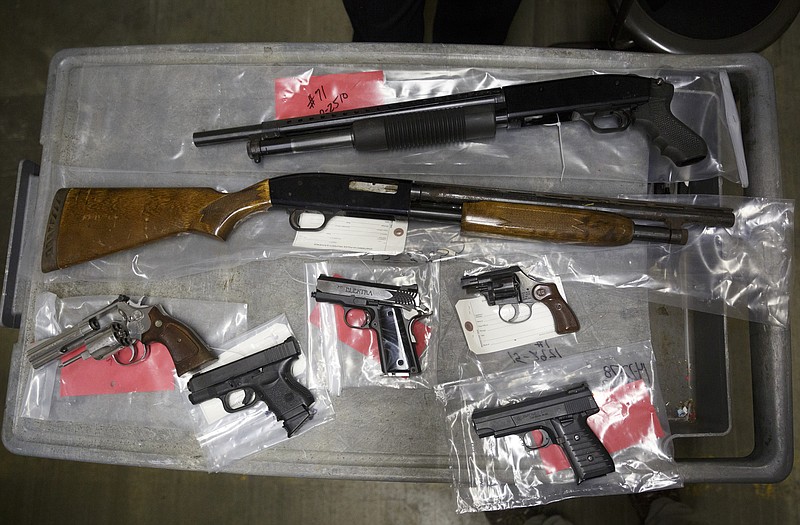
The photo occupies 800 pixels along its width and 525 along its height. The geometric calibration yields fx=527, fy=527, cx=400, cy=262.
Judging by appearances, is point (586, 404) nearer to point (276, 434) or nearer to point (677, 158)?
point (677, 158)

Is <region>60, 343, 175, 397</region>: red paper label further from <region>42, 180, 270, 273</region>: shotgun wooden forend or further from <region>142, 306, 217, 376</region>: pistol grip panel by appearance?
<region>42, 180, 270, 273</region>: shotgun wooden forend

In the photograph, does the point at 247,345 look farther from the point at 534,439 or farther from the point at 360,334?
the point at 534,439

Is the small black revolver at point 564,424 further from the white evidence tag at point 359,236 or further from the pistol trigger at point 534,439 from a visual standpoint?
the white evidence tag at point 359,236

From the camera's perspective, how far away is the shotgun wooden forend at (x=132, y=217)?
6.60ft

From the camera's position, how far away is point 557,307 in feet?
6.37

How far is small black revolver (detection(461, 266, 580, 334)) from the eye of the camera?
1940 mm

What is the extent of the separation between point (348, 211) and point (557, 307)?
2.81 feet

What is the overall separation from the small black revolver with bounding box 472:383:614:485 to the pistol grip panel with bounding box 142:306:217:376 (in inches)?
41.2

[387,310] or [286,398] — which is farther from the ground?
[387,310]

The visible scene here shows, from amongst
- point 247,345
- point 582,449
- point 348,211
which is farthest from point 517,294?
point 247,345

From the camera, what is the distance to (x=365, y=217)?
205 centimetres

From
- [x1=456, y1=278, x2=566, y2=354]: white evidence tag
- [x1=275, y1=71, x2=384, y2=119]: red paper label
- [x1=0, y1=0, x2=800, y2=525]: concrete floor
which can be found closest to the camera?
[x1=456, y1=278, x2=566, y2=354]: white evidence tag

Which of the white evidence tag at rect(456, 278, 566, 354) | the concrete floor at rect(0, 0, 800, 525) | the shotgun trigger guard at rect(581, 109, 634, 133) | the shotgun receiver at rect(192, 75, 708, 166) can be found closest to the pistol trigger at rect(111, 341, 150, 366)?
the shotgun receiver at rect(192, 75, 708, 166)

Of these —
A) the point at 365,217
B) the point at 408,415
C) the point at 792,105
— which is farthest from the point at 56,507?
the point at 792,105
